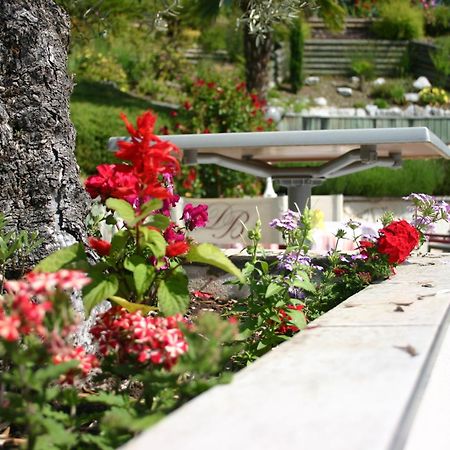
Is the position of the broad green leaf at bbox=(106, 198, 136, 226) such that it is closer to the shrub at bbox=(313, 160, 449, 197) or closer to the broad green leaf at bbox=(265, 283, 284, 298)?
the broad green leaf at bbox=(265, 283, 284, 298)

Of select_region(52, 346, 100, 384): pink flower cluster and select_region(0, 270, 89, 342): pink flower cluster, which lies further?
select_region(52, 346, 100, 384): pink flower cluster

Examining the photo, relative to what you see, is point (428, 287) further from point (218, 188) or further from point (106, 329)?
point (218, 188)

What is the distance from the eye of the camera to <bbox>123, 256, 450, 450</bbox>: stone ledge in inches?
50.5

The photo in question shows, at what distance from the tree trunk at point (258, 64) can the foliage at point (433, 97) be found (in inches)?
270

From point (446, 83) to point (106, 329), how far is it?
821 inches

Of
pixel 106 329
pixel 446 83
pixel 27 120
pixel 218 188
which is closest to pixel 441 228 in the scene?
pixel 218 188

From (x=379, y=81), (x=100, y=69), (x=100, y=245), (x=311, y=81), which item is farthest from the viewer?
(x=311, y=81)

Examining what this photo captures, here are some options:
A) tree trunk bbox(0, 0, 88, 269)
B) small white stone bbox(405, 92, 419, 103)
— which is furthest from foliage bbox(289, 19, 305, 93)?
tree trunk bbox(0, 0, 88, 269)

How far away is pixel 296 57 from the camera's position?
67.9 ft

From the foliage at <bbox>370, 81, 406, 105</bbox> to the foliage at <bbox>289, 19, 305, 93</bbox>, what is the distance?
1.81 meters

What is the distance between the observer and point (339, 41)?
22656 mm

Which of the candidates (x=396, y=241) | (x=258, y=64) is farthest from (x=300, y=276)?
(x=258, y=64)

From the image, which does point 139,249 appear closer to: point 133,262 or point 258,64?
point 133,262

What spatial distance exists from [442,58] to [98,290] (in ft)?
65.8
